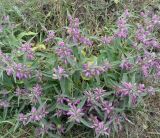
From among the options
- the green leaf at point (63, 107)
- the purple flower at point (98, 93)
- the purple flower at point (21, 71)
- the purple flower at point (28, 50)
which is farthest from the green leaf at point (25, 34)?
the purple flower at point (98, 93)

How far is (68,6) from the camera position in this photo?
312cm

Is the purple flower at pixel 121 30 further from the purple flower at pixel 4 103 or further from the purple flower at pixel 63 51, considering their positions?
the purple flower at pixel 4 103

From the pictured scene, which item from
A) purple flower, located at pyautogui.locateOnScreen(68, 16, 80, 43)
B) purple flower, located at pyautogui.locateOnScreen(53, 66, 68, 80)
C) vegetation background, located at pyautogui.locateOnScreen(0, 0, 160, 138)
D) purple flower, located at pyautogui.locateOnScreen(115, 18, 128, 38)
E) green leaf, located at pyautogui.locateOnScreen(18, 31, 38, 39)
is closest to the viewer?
purple flower, located at pyautogui.locateOnScreen(53, 66, 68, 80)

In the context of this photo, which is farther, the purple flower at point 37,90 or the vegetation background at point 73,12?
the vegetation background at point 73,12

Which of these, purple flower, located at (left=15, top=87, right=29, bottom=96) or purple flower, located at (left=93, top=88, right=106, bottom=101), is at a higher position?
purple flower, located at (left=93, top=88, right=106, bottom=101)

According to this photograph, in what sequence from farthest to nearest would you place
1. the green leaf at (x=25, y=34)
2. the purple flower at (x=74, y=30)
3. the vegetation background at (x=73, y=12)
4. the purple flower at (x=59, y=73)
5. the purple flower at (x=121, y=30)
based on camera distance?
the vegetation background at (x=73, y=12) → the green leaf at (x=25, y=34) → the purple flower at (x=121, y=30) → the purple flower at (x=74, y=30) → the purple flower at (x=59, y=73)

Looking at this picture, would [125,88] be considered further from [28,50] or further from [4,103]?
[4,103]

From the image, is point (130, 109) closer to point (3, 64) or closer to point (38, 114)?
point (38, 114)

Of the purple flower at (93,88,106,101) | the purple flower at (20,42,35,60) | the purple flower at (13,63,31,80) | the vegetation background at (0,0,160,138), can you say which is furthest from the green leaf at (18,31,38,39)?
the purple flower at (93,88,106,101)

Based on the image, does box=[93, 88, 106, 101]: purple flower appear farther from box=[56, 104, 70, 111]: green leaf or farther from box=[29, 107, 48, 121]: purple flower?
box=[29, 107, 48, 121]: purple flower

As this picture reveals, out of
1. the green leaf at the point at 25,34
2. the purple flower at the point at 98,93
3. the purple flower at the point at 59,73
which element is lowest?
the purple flower at the point at 98,93

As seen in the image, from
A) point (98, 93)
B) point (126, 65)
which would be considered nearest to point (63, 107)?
point (98, 93)

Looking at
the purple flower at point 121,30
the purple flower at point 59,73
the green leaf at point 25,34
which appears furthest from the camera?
the green leaf at point 25,34

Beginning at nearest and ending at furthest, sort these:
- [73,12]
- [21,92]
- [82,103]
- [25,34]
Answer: [82,103]
[21,92]
[25,34]
[73,12]
